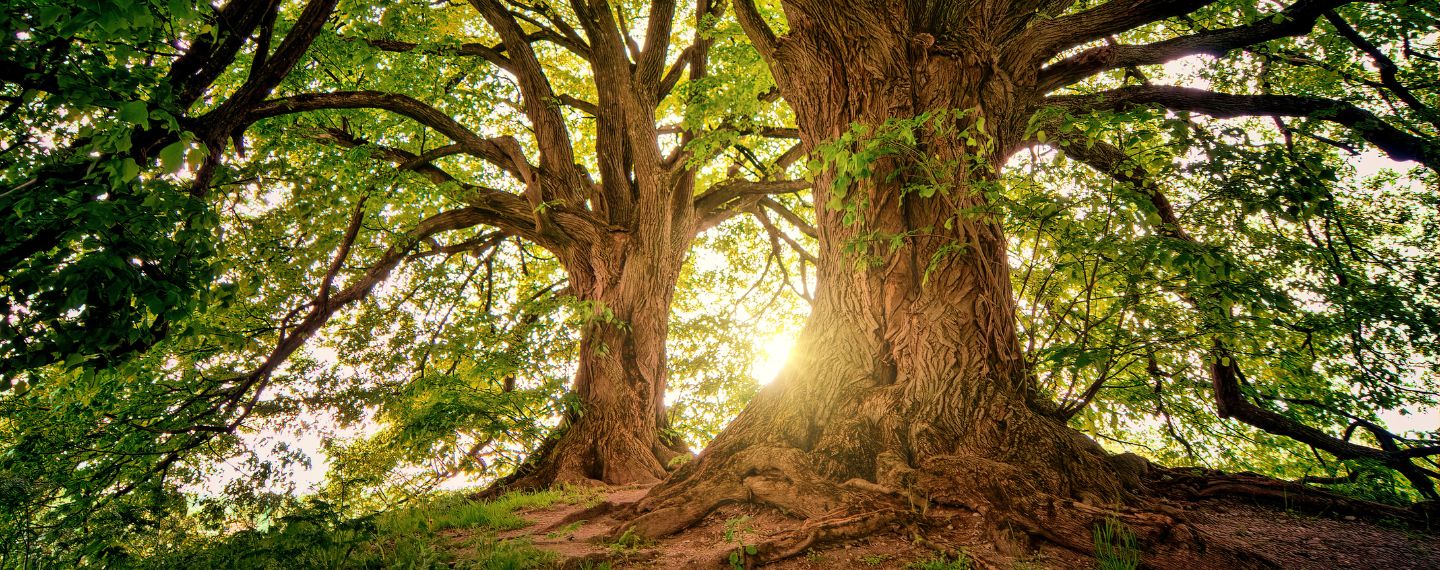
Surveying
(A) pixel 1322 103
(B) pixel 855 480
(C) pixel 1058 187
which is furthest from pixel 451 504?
(A) pixel 1322 103

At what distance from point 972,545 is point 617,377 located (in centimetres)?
493

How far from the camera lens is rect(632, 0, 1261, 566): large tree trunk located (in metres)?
2.89

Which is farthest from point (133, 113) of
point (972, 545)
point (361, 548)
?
point (972, 545)

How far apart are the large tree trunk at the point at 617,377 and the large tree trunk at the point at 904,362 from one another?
2.77 meters

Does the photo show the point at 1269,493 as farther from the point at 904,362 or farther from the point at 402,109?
the point at 402,109

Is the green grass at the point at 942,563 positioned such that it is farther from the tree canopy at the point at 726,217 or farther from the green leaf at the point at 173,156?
the green leaf at the point at 173,156

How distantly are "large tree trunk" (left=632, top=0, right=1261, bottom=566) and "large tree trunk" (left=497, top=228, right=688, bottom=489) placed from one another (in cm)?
277

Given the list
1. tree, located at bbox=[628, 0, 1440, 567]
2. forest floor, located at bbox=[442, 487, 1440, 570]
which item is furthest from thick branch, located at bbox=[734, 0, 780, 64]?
forest floor, located at bbox=[442, 487, 1440, 570]

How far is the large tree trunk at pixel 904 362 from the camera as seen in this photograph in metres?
2.89

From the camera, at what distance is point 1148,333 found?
10.5 ft

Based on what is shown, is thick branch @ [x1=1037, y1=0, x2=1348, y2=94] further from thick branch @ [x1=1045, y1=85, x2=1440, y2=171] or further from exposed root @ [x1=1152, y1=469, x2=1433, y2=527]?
exposed root @ [x1=1152, y1=469, x2=1433, y2=527]

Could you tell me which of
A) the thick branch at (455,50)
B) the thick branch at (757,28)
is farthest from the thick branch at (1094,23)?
the thick branch at (455,50)

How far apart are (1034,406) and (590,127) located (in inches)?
398

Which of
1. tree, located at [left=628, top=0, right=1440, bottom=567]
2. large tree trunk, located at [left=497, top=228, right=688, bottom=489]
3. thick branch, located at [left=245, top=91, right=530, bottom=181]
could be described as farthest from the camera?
large tree trunk, located at [left=497, top=228, right=688, bottom=489]
